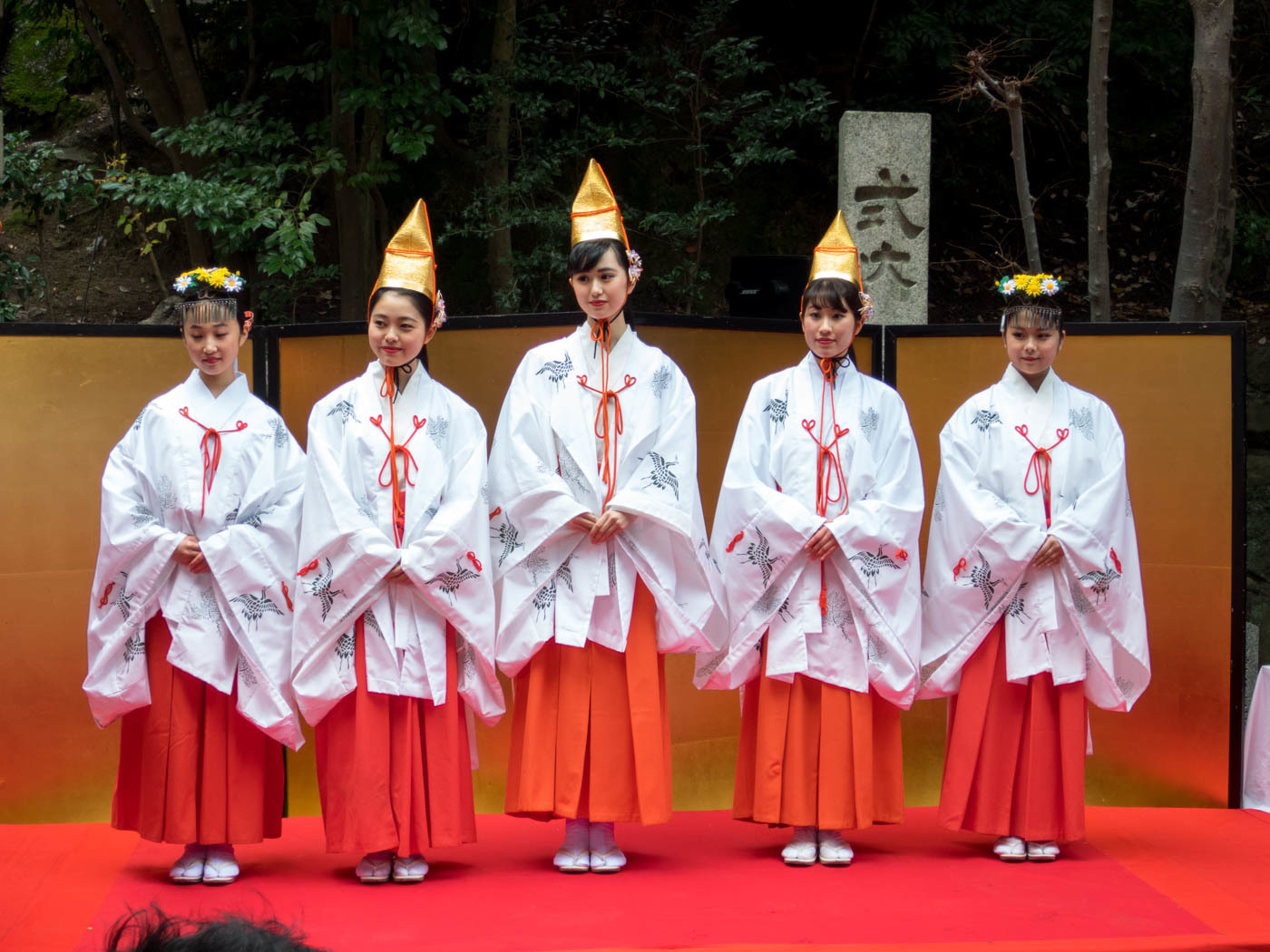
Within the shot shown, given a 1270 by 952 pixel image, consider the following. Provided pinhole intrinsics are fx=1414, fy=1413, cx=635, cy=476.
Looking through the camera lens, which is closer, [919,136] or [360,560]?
[360,560]

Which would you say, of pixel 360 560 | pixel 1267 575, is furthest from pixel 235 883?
pixel 1267 575

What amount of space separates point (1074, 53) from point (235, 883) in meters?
8.66

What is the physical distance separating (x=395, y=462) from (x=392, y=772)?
A: 2.81 ft

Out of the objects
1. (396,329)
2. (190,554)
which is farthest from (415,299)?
(190,554)

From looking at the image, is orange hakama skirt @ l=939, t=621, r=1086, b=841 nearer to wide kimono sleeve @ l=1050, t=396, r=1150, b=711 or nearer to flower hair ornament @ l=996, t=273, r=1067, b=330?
wide kimono sleeve @ l=1050, t=396, r=1150, b=711

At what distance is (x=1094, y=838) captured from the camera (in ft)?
14.5

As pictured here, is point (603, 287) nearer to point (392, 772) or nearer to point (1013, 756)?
point (392, 772)

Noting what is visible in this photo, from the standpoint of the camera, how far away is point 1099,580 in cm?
419

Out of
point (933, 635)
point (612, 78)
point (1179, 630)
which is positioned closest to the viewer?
point (933, 635)

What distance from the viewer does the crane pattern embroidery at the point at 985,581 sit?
166 inches

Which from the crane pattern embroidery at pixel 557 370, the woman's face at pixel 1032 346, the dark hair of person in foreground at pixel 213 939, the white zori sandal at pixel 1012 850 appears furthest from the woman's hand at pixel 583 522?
the dark hair of person in foreground at pixel 213 939

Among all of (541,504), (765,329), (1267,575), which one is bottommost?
(1267,575)

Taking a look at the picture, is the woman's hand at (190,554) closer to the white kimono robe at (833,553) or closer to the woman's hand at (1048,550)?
the white kimono robe at (833,553)

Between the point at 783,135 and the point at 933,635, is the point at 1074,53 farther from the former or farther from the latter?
the point at 933,635
